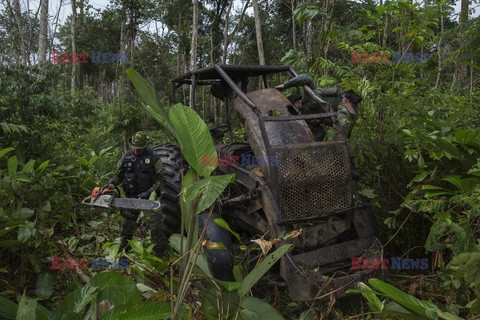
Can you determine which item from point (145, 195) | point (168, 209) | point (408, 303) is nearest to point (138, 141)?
point (145, 195)

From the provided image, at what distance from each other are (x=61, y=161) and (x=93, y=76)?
3041cm

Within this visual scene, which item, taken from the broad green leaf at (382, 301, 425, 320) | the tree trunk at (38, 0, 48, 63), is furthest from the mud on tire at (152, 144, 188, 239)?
the tree trunk at (38, 0, 48, 63)

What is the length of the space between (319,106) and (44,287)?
340 centimetres

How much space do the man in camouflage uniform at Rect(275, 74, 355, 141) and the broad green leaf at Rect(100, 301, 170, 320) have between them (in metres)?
3.18

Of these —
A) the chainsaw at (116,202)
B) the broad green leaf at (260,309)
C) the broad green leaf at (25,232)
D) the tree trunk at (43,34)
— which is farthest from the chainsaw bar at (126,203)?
the tree trunk at (43,34)

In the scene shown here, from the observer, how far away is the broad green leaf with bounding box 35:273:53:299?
10.5 ft

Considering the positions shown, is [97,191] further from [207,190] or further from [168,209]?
[207,190]

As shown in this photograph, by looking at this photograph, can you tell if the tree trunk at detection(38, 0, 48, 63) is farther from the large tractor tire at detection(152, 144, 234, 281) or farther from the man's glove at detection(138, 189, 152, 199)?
the man's glove at detection(138, 189, 152, 199)

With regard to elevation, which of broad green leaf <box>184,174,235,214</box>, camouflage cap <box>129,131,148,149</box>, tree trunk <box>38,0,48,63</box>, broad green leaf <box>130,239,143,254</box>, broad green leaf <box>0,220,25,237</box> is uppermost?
tree trunk <box>38,0,48,63</box>

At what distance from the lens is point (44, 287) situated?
3225 mm

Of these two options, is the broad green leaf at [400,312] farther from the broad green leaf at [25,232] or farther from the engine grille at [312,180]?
the broad green leaf at [25,232]

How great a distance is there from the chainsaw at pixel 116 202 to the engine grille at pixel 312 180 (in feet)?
4.04

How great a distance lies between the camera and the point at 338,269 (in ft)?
11.2

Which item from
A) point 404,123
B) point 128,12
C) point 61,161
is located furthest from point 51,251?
point 128,12
